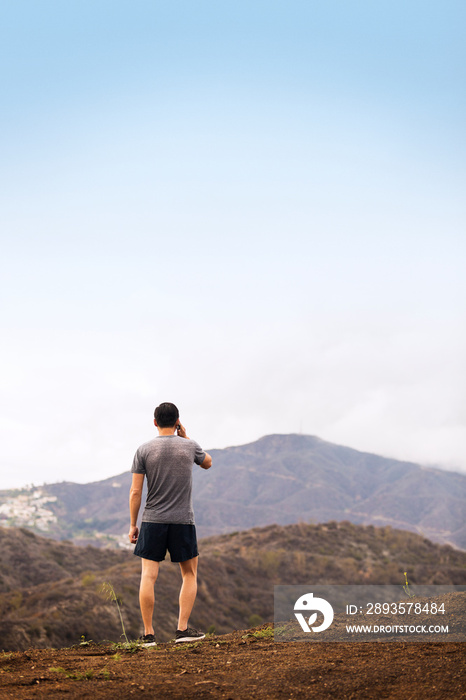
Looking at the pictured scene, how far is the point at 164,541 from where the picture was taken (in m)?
6.21

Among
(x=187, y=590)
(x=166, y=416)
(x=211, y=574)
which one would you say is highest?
(x=166, y=416)

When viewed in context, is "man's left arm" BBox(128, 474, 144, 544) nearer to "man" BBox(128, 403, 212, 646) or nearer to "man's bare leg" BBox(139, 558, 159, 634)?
"man" BBox(128, 403, 212, 646)

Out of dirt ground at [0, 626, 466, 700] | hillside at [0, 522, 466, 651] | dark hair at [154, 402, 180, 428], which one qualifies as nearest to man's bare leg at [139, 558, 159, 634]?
dirt ground at [0, 626, 466, 700]

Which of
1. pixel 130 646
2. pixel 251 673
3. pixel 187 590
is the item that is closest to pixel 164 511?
pixel 187 590

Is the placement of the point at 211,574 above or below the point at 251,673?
below

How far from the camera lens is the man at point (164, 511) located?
20.3 ft

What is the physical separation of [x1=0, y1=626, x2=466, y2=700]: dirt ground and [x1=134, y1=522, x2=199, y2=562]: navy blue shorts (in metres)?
0.89

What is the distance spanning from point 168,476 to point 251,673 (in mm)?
2169

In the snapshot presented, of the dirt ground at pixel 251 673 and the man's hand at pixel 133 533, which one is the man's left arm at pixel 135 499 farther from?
the dirt ground at pixel 251 673

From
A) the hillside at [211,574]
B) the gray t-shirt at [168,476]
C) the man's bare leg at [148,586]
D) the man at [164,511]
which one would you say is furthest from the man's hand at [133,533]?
the hillside at [211,574]

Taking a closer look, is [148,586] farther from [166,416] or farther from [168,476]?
[166,416]

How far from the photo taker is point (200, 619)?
4575 cm

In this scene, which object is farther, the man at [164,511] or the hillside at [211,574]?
the hillside at [211,574]

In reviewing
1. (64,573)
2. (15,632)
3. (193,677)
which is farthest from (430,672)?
(64,573)
